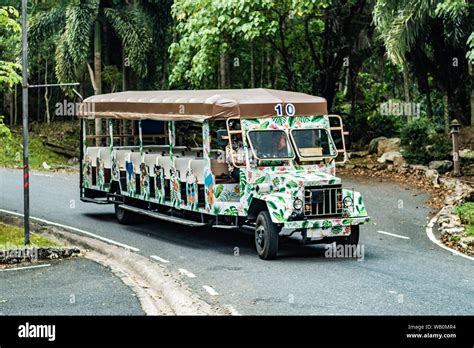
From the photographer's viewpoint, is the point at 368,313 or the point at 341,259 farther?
the point at 341,259

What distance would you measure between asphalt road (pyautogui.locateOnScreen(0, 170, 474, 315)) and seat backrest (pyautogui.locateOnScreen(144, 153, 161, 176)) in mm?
1443

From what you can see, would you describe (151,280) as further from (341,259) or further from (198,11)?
(198,11)

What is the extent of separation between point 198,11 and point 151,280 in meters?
17.4

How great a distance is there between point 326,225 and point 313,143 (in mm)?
2263

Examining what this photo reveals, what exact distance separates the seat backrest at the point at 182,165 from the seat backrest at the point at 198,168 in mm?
280

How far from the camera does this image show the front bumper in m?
16.0

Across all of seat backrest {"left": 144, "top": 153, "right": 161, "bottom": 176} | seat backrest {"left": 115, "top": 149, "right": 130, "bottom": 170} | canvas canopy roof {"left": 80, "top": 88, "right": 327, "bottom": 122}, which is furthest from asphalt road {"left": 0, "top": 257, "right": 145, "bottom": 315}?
seat backrest {"left": 115, "top": 149, "right": 130, "bottom": 170}

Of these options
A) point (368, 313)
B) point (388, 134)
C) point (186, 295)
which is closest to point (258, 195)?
point (186, 295)

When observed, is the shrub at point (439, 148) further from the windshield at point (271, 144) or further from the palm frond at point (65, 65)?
the palm frond at point (65, 65)

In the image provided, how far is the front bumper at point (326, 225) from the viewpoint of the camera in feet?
52.5

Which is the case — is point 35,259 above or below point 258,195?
below

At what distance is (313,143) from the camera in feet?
58.5

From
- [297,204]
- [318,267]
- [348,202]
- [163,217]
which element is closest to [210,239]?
[163,217]
